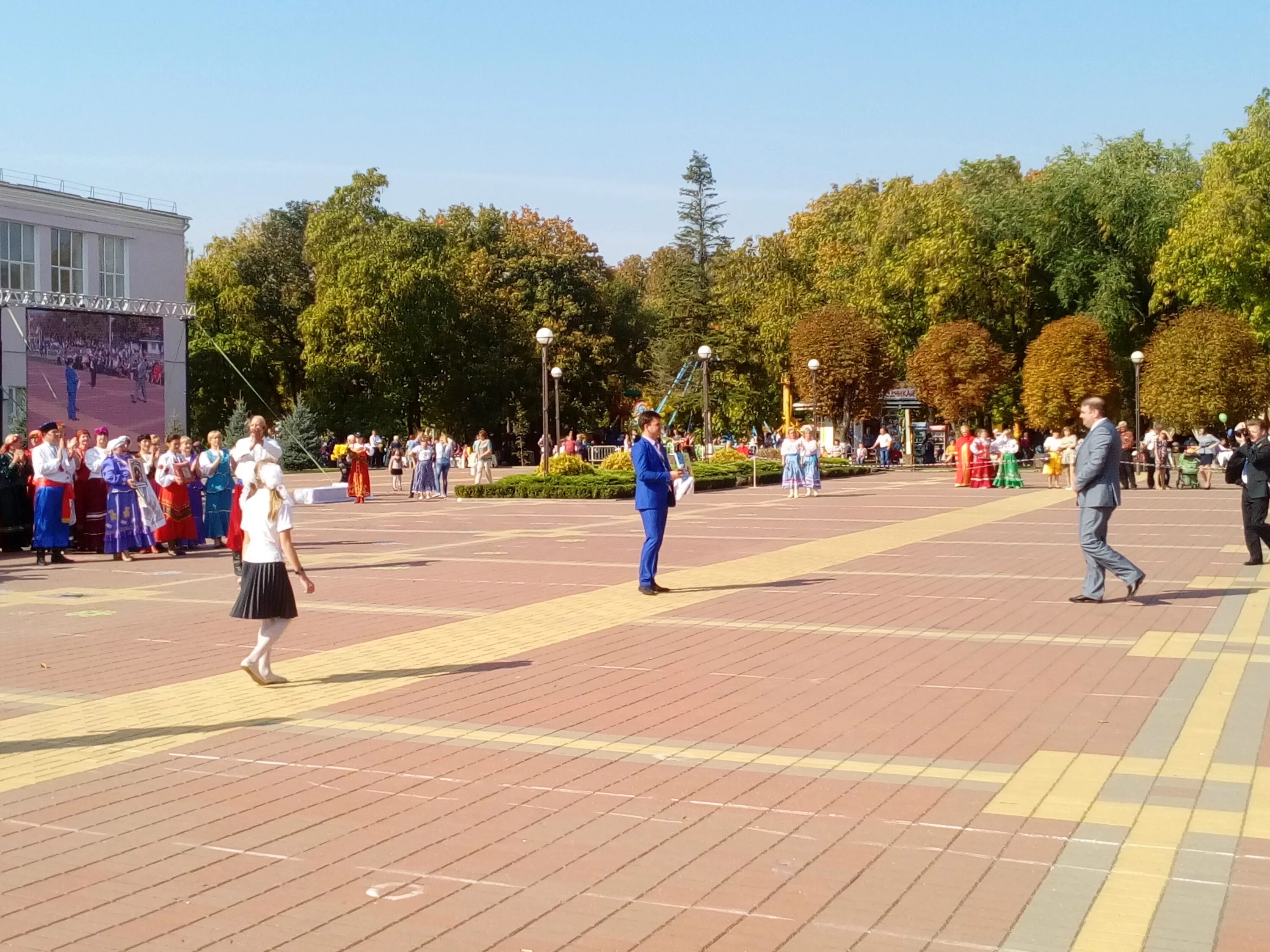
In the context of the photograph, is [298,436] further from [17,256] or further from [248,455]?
[248,455]

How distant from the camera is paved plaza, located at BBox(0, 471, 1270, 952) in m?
4.52

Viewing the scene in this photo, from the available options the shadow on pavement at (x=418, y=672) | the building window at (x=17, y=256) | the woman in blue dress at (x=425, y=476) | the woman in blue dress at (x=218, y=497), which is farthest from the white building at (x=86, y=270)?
the shadow on pavement at (x=418, y=672)

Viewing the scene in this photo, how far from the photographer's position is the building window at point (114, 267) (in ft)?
180

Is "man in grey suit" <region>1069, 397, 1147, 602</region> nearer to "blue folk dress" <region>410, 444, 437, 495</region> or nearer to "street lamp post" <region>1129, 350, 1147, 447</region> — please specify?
"blue folk dress" <region>410, 444, 437, 495</region>

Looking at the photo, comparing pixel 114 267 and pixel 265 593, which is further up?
pixel 114 267

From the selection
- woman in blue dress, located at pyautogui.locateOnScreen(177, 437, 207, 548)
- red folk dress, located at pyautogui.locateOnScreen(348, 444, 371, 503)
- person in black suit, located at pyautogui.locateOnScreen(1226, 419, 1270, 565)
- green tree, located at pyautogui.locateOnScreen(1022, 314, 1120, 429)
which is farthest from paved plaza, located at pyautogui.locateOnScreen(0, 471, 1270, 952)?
green tree, located at pyautogui.locateOnScreen(1022, 314, 1120, 429)

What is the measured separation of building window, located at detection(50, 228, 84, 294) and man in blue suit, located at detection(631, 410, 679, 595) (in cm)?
4403

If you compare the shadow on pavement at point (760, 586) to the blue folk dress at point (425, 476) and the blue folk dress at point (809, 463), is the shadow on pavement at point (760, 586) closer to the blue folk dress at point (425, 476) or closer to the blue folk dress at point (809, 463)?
the blue folk dress at point (809, 463)

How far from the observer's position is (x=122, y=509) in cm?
1783

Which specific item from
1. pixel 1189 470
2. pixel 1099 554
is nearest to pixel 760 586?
pixel 1099 554

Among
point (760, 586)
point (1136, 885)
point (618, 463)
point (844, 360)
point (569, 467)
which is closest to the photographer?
point (1136, 885)

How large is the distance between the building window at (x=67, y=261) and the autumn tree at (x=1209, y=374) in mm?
38859

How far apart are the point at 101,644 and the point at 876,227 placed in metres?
51.9

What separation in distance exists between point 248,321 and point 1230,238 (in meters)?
43.4
